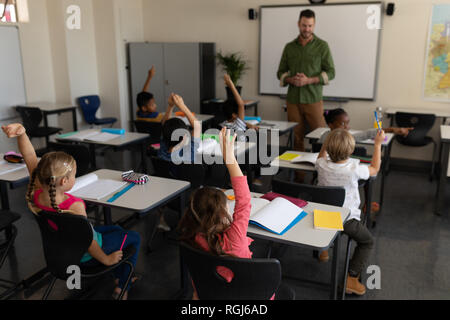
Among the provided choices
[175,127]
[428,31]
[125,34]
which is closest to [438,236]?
[175,127]

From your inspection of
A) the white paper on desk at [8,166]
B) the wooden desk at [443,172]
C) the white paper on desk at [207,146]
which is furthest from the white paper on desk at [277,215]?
the wooden desk at [443,172]

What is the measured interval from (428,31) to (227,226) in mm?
4930

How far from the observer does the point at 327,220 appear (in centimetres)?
221

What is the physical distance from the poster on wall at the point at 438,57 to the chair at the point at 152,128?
3573 millimetres

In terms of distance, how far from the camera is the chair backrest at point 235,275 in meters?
1.53

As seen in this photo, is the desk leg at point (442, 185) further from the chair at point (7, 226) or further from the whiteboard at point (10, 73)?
the whiteboard at point (10, 73)

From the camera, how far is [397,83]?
5.77m

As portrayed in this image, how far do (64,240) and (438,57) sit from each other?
5.22 metres

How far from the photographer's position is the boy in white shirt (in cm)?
263

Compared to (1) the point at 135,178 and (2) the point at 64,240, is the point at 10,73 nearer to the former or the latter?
(1) the point at 135,178

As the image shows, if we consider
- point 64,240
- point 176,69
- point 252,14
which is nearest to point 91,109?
point 176,69

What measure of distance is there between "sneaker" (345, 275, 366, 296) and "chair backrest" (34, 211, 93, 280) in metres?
1.67

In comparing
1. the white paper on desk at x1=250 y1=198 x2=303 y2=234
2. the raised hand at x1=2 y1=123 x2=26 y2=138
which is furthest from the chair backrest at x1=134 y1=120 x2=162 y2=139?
the white paper on desk at x1=250 y1=198 x2=303 y2=234

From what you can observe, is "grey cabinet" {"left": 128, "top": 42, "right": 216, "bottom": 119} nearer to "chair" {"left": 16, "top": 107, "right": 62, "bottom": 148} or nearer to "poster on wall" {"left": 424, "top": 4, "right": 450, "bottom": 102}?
"chair" {"left": 16, "top": 107, "right": 62, "bottom": 148}
